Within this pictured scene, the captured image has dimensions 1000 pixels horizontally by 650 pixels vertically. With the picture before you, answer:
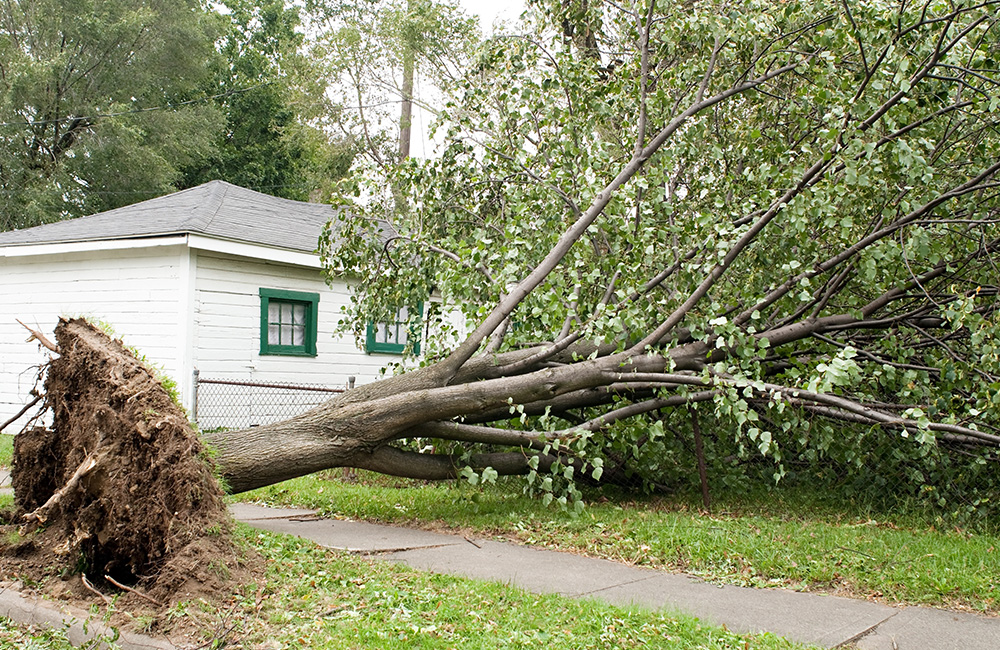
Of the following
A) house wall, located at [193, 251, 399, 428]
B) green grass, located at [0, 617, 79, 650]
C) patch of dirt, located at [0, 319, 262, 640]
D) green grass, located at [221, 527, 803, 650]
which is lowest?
green grass, located at [0, 617, 79, 650]

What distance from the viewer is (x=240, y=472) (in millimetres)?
5957

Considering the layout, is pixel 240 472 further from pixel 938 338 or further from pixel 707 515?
pixel 938 338

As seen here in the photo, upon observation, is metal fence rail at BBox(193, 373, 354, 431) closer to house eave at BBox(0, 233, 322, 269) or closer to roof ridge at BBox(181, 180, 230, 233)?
house eave at BBox(0, 233, 322, 269)

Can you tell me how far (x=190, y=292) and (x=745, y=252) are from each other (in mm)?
8057

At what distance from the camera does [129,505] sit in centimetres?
457

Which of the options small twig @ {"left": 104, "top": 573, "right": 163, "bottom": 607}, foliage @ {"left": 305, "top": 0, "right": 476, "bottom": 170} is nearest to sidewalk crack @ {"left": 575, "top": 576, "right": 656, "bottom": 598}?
small twig @ {"left": 104, "top": 573, "right": 163, "bottom": 607}

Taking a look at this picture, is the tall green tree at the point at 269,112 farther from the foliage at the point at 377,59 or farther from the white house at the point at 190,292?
the white house at the point at 190,292

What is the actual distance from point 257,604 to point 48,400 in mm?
2203

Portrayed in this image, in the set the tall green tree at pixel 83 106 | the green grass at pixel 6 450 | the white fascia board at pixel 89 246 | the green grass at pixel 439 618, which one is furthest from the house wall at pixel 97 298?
the tall green tree at pixel 83 106

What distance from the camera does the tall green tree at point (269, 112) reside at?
96.2 feet

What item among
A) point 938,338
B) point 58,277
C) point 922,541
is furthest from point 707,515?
point 58,277

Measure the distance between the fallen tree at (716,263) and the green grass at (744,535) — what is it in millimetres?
427

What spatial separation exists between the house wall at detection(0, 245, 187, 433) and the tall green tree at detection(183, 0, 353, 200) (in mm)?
16100

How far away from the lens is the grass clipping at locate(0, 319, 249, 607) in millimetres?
4477
